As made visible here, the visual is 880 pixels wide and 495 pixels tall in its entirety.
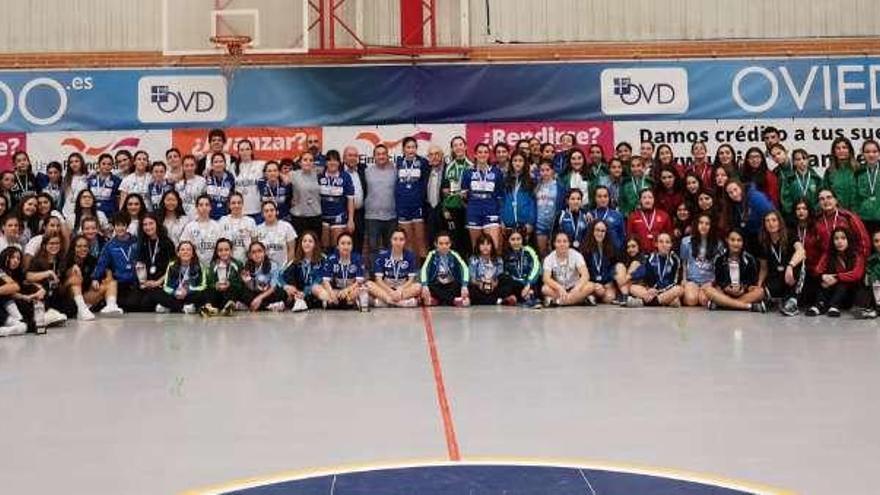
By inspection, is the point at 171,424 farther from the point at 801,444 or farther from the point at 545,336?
the point at 545,336

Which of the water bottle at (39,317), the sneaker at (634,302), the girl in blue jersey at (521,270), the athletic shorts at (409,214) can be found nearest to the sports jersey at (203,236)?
the water bottle at (39,317)

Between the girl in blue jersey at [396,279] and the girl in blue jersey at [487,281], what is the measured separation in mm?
608

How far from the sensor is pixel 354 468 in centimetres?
432

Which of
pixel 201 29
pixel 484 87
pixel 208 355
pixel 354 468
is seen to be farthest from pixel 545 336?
pixel 201 29

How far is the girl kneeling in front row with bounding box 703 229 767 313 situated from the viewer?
9.91 meters

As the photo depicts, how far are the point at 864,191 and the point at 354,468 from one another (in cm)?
778

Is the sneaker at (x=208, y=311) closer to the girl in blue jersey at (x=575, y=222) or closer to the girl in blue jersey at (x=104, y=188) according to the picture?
the girl in blue jersey at (x=104, y=188)

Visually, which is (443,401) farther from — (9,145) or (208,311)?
(9,145)

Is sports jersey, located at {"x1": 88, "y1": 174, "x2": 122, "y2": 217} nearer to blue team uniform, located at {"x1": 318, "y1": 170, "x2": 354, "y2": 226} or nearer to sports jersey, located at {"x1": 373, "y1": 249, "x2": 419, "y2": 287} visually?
blue team uniform, located at {"x1": 318, "y1": 170, "x2": 354, "y2": 226}

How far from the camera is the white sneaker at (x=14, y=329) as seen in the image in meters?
8.63

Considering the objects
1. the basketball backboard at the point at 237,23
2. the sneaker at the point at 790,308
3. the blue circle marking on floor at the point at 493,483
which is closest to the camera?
the blue circle marking on floor at the point at 493,483

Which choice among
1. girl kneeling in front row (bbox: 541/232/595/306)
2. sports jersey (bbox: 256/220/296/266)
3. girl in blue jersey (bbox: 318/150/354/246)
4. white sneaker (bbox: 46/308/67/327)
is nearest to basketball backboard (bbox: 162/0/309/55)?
girl in blue jersey (bbox: 318/150/354/246)

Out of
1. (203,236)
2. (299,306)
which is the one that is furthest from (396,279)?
(203,236)

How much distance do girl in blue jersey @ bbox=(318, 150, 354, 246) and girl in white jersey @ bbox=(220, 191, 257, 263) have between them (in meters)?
0.94
